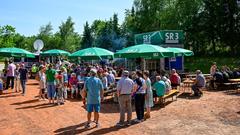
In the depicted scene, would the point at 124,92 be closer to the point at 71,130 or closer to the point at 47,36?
the point at 71,130

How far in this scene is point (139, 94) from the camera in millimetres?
11312

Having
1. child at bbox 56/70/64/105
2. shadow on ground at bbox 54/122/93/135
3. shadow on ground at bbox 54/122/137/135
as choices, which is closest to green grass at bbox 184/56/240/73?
child at bbox 56/70/64/105

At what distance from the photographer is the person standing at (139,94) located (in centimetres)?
1119

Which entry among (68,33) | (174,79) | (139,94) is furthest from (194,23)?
(139,94)

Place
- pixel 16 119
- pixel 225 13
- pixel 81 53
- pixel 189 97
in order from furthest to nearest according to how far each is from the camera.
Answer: pixel 225 13 < pixel 81 53 < pixel 189 97 < pixel 16 119

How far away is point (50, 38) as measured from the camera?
7500 cm

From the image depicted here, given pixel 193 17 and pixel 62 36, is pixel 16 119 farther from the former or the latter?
pixel 62 36

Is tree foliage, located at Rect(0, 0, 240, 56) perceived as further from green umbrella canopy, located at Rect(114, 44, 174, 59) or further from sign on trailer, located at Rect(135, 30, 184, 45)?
green umbrella canopy, located at Rect(114, 44, 174, 59)

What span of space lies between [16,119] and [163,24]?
44850 mm

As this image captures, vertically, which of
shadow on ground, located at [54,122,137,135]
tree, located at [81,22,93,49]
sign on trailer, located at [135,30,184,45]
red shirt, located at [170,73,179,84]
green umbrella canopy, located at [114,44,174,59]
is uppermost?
tree, located at [81,22,93,49]

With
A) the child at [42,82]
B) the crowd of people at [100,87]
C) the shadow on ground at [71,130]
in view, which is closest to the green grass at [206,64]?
the crowd of people at [100,87]

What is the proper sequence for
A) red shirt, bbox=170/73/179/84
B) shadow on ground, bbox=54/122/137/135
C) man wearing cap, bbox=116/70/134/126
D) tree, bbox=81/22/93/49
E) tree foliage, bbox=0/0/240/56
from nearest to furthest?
shadow on ground, bbox=54/122/137/135 < man wearing cap, bbox=116/70/134/126 < red shirt, bbox=170/73/179/84 < tree foliage, bbox=0/0/240/56 < tree, bbox=81/22/93/49

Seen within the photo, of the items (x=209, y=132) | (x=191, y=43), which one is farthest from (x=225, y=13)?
(x=209, y=132)

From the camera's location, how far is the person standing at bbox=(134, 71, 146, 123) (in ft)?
36.7
